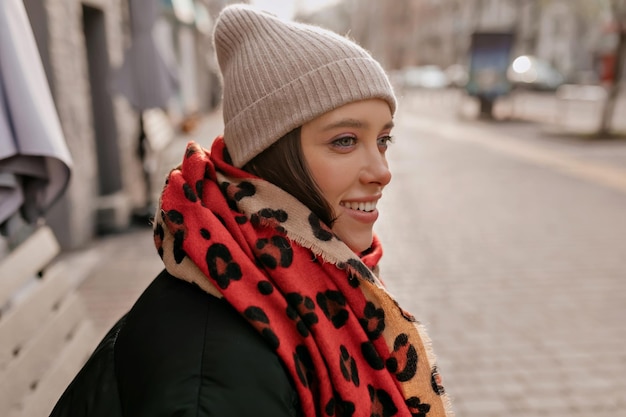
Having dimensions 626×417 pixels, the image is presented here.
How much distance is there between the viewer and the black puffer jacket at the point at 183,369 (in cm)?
115

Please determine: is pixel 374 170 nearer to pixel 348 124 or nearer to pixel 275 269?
pixel 348 124

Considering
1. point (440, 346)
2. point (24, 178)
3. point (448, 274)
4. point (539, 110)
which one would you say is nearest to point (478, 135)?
point (539, 110)

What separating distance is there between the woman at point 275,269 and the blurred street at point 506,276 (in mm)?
654

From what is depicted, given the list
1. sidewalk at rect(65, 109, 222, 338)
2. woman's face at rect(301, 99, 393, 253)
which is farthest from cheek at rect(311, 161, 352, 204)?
sidewalk at rect(65, 109, 222, 338)

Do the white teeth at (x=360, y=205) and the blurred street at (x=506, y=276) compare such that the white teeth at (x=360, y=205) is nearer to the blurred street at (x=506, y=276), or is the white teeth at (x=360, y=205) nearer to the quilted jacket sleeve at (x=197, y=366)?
the quilted jacket sleeve at (x=197, y=366)

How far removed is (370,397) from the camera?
1.44 metres

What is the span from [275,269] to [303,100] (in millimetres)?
450

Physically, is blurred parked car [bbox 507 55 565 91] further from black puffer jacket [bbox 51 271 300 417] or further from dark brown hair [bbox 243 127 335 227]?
black puffer jacket [bbox 51 271 300 417]

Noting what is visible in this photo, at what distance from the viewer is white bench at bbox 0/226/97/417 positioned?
1741 mm

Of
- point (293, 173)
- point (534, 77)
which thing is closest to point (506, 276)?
point (293, 173)

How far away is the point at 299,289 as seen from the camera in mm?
1368

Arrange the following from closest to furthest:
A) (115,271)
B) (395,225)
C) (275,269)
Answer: (275,269)
(115,271)
(395,225)

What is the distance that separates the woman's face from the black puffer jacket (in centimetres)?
45

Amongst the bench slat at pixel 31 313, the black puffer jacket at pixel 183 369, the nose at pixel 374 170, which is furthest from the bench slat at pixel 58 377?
the nose at pixel 374 170
